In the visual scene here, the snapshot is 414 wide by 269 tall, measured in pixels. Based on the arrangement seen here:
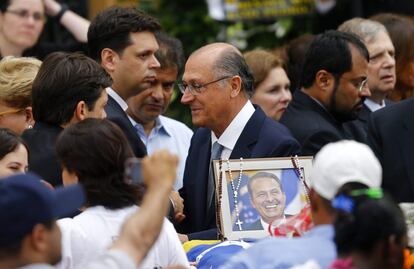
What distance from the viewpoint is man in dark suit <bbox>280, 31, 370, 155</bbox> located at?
7754 millimetres

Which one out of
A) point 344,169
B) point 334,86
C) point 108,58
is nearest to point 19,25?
point 108,58

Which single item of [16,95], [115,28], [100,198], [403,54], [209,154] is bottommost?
[100,198]

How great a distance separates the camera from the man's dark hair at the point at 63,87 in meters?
6.21

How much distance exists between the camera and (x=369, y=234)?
4.09m

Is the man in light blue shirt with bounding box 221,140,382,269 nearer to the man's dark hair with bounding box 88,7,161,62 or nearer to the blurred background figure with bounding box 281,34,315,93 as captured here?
the man's dark hair with bounding box 88,7,161,62

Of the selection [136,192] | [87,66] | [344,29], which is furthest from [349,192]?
[344,29]

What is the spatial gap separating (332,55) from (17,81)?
2.14 meters

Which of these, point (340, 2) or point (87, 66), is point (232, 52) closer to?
A: point (87, 66)

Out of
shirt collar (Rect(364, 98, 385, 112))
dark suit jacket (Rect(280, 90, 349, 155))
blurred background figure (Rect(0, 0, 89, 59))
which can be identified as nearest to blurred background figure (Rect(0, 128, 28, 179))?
dark suit jacket (Rect(280, 90, 349, 155))

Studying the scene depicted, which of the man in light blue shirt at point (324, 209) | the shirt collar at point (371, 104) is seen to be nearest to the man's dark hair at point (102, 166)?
the man in light blue shirt at point (324, 209)

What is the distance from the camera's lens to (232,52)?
7.41 m

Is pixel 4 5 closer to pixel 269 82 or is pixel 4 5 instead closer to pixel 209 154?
pixel 269 82

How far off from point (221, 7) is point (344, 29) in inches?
123

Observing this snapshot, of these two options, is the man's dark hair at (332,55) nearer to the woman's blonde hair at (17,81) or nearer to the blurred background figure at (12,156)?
the woman's blonde hair at (17,81)
